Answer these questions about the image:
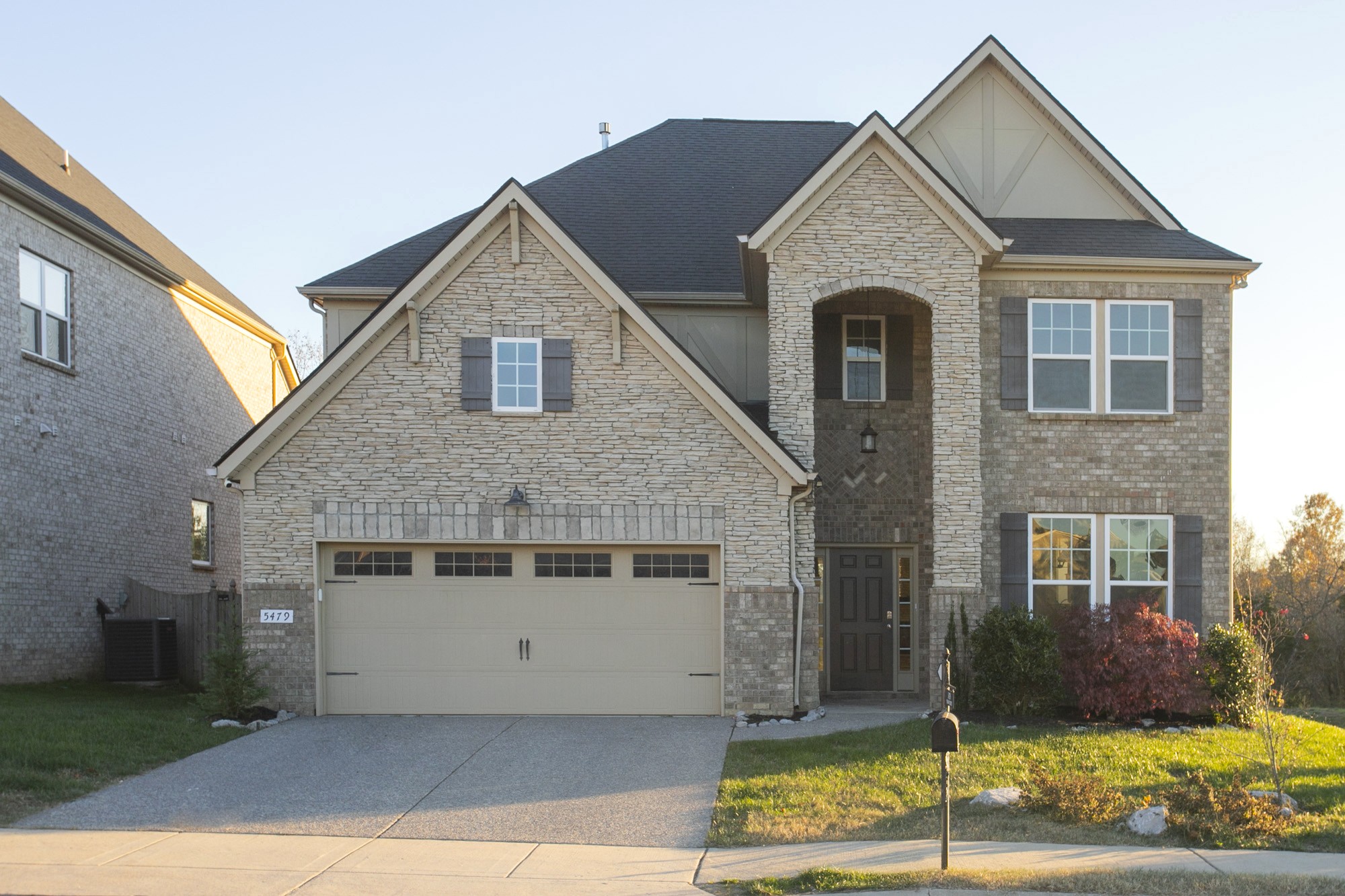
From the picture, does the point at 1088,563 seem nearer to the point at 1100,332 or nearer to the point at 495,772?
the point at 1100,332

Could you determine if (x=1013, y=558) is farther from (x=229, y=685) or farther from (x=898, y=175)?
(x=229, y=685)

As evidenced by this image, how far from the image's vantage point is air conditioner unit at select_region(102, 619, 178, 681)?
17.8 m

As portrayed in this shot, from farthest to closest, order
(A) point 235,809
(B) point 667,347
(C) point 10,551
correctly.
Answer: (C) point 10,551 → (B) point 667,347 → (A) point 235,809

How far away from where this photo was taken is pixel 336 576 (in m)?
14.6

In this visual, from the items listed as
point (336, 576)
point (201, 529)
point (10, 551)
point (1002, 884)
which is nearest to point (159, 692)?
point (10, 551)

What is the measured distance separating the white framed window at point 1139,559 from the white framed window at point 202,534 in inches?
650

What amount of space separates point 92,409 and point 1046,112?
50.4ft

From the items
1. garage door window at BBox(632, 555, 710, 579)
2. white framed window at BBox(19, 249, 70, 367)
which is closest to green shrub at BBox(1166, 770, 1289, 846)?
garage door window at BBox(632, 555, 710, 579)

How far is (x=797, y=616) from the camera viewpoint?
14.4 metres

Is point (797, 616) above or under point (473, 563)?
under

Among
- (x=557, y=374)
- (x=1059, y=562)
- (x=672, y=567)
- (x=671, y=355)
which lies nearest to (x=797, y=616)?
(x=672, y=567)

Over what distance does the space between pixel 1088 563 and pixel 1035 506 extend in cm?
102

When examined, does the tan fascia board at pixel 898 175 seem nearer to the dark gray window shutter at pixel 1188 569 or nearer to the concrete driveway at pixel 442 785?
the dark gray window shutter at pixel 1188 569

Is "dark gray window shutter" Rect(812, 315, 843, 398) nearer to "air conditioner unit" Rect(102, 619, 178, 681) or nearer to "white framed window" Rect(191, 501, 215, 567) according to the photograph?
"air conditioner unit" Rect(102, 619, 178, 681)
